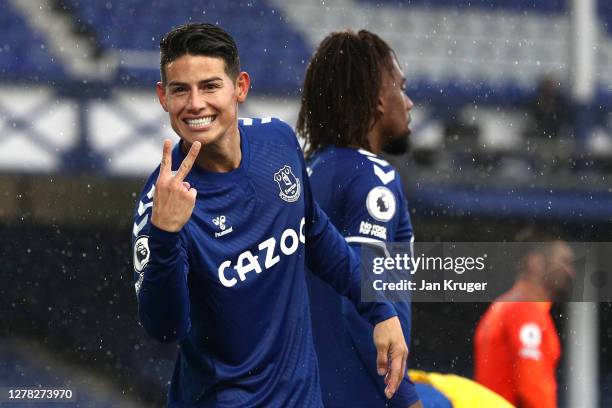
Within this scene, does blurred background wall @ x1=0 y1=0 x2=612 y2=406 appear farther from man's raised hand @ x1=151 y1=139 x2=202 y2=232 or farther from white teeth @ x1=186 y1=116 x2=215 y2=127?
man's raised hand @ x1=151 y1=139 x2=202 y2=232

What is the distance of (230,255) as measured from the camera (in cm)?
189

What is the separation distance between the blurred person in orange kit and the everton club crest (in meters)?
2.23

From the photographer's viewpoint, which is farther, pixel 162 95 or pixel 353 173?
pixel 353 173

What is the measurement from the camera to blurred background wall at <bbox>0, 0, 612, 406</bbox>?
752 cm

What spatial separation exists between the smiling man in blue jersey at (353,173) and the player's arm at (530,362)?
165cm

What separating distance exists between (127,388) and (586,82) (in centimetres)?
462

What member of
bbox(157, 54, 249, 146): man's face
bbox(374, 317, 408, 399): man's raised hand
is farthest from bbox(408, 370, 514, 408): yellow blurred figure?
bbox(157, 54, 249, 146): man's face

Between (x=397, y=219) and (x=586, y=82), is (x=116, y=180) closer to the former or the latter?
(x=586, y=82)

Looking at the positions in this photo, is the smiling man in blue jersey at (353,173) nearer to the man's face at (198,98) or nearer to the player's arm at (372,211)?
the player's arm at (372,211)

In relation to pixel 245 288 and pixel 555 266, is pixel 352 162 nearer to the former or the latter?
pixel 245 288

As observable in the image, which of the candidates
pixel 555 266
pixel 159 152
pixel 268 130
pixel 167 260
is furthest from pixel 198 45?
pixel 159 152

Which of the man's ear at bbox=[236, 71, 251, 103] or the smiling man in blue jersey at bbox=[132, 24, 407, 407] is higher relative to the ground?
the man's ear at bbox=[236, 71, 251, 103]

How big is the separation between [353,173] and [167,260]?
2.60ft

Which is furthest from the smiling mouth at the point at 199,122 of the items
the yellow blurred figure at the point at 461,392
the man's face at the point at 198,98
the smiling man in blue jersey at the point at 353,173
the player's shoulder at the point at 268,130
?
the yellow blurred figure at the point at 461,392
